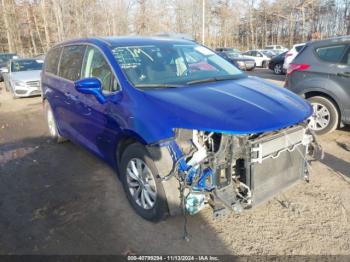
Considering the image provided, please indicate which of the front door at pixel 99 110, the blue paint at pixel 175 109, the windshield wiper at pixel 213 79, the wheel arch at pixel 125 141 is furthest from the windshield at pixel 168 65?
the wheel arch at pixel 125 141

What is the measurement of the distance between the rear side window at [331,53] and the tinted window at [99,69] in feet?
12.9

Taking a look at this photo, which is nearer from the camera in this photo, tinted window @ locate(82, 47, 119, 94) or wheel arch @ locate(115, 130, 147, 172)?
wheel arch @ locate(115, 130, 147, 172)

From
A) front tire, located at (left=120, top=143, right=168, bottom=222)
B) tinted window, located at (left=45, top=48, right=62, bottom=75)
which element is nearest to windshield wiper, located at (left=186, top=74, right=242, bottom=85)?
front tire, located at (left=120, top=143, right=168, bottom=222)

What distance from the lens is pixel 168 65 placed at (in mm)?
3752

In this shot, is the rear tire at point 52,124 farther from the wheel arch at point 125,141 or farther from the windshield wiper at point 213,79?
the windshield wiper at point 213,79

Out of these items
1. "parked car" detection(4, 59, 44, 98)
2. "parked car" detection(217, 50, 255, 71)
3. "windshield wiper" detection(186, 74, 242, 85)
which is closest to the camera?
"windshield wiper" detection(186, 74, 242, 85)

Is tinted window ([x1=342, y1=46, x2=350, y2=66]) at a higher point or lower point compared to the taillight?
higher

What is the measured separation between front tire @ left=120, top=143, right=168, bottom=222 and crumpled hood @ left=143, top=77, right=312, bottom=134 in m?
0.45

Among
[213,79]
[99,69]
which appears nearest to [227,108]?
[213,79]

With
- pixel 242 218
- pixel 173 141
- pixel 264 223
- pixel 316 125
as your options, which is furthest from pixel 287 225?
pixel 316 125

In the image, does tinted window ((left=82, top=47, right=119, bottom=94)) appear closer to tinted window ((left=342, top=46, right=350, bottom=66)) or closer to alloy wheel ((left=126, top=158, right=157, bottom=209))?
alloy wheel ((left=126, top=158, right=157, bottom=209))

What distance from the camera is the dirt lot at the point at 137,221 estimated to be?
2.91 m

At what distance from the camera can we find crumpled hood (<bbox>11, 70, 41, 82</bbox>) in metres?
11.8

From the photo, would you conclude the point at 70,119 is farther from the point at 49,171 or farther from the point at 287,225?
the point at 287,225
